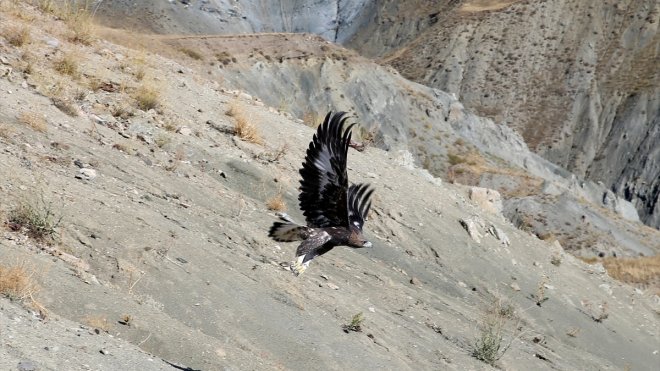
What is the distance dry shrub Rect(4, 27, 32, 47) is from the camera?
13.1 meters

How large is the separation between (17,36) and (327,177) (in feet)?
30.1

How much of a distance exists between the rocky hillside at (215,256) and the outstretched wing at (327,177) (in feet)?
5.39

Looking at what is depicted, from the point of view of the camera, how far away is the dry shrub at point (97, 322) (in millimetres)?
6344

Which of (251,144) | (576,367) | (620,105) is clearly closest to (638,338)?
(576,367)

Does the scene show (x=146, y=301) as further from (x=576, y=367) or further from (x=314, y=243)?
(x=576, y=367)

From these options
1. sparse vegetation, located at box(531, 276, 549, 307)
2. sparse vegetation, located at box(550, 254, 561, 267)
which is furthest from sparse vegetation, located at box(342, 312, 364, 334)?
sparse vegetation, located at box(550, 254, 561, 267)

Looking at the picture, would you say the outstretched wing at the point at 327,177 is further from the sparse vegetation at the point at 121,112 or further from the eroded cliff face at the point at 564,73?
the eroded cliff face at the point at 564,73

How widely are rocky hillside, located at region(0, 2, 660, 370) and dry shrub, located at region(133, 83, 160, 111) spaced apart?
0.03 meters

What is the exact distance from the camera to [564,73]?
65.9 meters

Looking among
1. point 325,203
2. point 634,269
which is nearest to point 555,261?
point 325,203

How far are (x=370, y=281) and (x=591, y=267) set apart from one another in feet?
31.9

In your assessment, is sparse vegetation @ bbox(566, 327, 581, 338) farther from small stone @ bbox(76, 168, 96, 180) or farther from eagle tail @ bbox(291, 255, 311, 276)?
eagle tail @ bbox(291, 255, 311, 276)

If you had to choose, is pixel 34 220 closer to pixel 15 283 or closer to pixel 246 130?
pixel 15 283

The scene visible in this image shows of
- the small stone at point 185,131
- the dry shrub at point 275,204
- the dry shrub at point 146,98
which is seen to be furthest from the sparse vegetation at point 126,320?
the dry shrub at point 146,98
